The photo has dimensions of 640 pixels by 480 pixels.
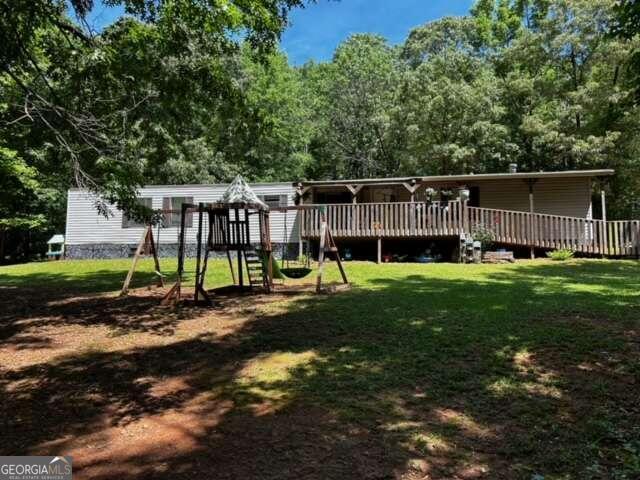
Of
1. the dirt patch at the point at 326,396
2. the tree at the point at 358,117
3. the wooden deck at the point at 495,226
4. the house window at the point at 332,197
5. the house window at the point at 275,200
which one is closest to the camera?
the dirt patch at the point at 326,396

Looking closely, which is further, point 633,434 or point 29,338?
point 29,338

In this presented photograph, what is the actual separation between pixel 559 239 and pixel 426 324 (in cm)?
1109

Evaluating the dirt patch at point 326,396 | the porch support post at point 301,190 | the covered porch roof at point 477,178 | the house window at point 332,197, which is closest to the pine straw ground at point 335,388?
the dirt patch at point 326,396

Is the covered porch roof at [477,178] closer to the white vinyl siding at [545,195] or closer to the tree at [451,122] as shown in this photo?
the white vinyl siding at [545,195]

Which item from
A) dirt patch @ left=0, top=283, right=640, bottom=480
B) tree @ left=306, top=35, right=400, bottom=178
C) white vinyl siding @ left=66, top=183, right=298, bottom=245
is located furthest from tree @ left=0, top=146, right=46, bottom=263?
tree @ left=306, top=35, right=400, bottom=178

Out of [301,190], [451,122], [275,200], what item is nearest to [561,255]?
[301,190]

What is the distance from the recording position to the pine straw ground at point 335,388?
Result: 2.91 metres

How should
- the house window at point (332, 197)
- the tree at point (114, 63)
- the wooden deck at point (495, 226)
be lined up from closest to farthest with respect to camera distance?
the tree at point (114, 63) → the wooden deck at point (495, 226) → the house window at point (332, 197)

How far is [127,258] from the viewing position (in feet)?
60.6

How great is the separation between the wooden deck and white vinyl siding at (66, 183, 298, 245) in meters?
2.60

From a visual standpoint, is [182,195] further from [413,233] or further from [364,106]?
[364,106]

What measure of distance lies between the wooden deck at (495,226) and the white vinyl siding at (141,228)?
→ 2603 mm

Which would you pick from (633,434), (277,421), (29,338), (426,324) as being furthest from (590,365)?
(29,338)

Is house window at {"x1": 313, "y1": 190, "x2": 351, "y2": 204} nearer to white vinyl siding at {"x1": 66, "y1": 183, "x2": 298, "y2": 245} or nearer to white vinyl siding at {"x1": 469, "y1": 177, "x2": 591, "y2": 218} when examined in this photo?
white vinyl siding at {"x1": 66, "y1": 183, "x2": 298, "y2": 245}
